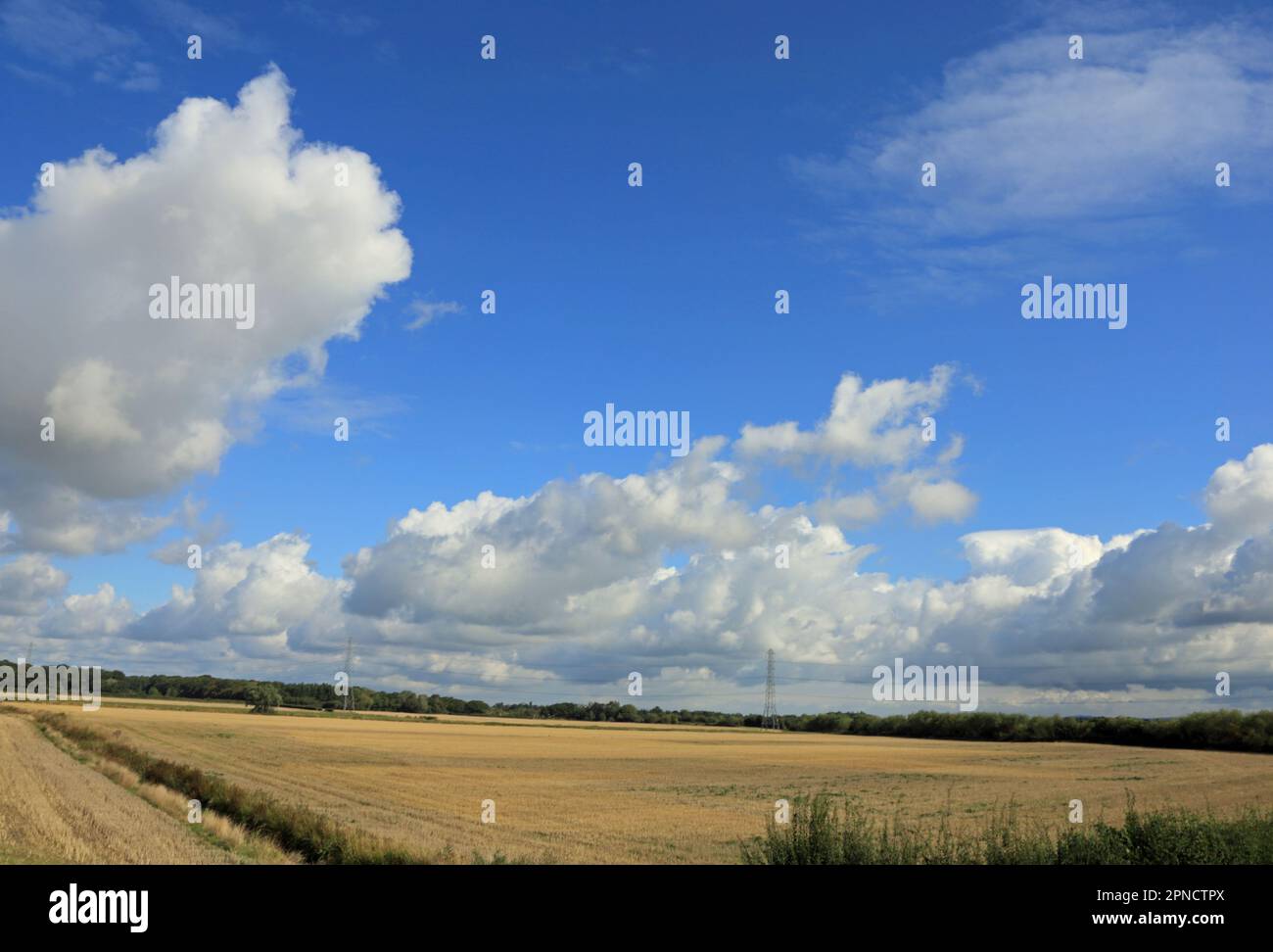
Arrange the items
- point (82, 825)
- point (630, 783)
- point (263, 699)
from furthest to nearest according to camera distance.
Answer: point (263, 699)
point (630, 783)
point (82, 825)

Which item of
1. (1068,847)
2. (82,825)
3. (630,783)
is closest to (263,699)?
(630,783)

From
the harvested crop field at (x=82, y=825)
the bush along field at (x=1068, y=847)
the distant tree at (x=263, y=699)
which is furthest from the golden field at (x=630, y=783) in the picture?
the distant tree at (x=263, y=699)

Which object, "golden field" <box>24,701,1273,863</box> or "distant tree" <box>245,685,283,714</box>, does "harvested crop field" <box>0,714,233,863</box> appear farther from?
"distant tree" <box>245,685,283,714</box>

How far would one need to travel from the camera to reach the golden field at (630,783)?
3375 centimetres

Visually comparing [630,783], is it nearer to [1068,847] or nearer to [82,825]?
[82,825]

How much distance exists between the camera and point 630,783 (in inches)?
2515

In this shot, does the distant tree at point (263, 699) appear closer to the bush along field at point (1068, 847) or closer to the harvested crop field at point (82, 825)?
the harvested crop field at point (82, 825)

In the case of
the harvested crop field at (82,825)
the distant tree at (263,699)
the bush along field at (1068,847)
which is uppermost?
the bush along field at (1068,847)

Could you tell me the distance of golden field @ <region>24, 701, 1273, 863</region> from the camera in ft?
111

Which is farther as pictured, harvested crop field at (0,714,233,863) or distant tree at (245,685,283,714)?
distant tree at (245,685,283,714)

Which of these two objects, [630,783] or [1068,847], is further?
[630,783]

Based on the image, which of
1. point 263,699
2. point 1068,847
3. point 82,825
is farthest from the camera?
point 263,699

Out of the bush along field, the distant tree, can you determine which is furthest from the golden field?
the distant tree
